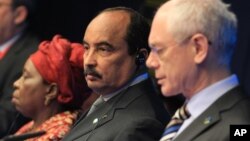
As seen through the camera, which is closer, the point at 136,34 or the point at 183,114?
the point at 183,114

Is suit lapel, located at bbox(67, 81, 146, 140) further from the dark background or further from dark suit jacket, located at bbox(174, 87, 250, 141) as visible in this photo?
the dark background

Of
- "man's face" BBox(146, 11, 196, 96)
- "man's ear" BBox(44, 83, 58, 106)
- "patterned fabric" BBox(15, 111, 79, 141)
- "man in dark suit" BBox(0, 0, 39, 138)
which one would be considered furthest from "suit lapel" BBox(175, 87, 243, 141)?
"man in dark suit" BBox(0, 0, 39, 138)

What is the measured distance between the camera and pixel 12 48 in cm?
463

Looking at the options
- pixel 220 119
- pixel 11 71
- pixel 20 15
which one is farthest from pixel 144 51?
pixel 20 15

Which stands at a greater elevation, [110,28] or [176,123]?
[110,28]

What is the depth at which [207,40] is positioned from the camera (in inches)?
96.2

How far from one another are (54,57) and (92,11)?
1236 millimetres

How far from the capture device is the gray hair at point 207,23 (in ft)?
8.04

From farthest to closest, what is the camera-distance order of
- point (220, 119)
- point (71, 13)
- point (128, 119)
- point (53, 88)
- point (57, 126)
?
point (71, 13), point (53, 88), point (57, 126), point (128, 119), point (220, 119)

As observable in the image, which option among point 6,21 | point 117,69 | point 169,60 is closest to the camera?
point 169,60

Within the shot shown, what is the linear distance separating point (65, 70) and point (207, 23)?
49.7 inches

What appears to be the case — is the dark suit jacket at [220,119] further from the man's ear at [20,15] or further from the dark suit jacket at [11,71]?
the man's ear at [20,15]

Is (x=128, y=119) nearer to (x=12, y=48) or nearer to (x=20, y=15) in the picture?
(x=12, y=48)

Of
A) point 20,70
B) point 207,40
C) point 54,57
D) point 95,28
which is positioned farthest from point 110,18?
point 20,70
